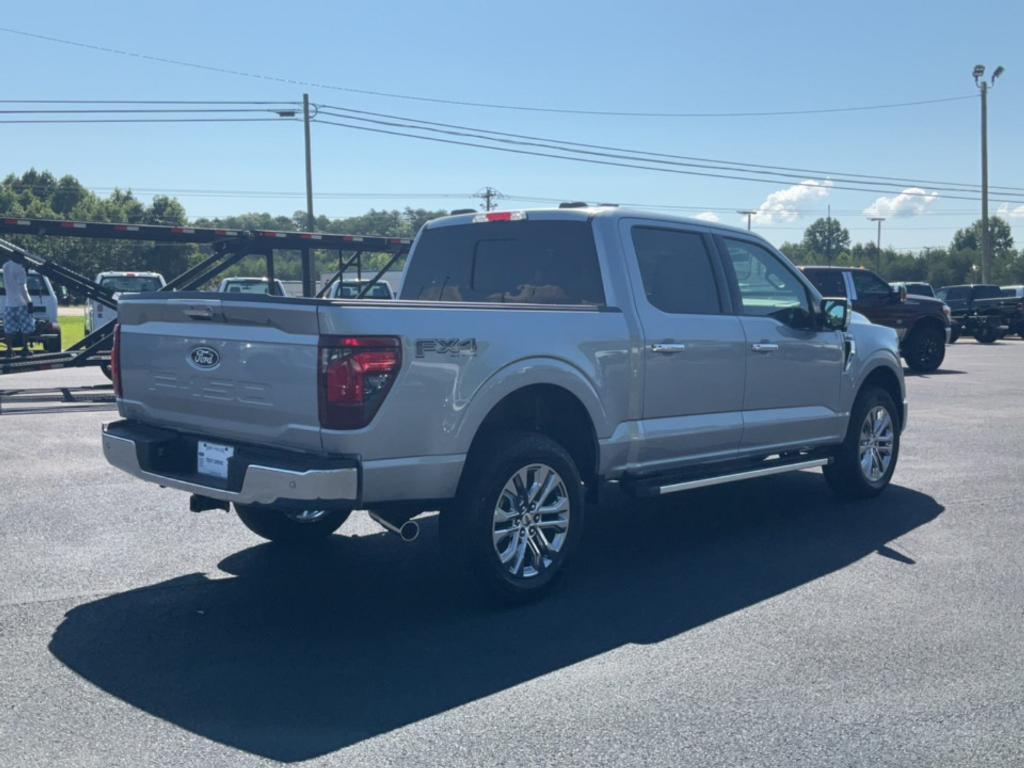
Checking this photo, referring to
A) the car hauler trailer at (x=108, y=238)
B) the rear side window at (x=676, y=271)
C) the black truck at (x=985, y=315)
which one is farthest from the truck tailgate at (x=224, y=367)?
the black truck at (x=985, y=315)

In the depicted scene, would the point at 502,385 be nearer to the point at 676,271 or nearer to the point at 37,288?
the point at 676,271

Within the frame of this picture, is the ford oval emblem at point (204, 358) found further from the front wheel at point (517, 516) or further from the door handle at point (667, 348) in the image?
the door handle at point (667, 348)

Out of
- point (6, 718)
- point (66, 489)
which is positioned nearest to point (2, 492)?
point (66, 489)

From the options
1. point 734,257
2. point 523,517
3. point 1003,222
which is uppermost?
point 1003,222

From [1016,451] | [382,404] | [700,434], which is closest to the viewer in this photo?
[382,404]

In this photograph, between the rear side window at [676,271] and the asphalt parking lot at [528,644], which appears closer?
the asphalt parking lot at [528,644]

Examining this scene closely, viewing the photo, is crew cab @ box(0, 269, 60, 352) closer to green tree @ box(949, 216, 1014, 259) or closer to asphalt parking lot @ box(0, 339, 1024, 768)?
asphalt parking lot @ box(0, 339, 1024, 768)

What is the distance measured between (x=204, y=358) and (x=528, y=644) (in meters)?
2.08

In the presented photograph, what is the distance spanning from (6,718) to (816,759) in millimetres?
2917

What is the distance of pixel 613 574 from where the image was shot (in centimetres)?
608

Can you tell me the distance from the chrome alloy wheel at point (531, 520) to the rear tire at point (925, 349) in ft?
55.3

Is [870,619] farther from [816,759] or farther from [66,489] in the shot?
[66,489]

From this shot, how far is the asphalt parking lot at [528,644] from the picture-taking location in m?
3.80

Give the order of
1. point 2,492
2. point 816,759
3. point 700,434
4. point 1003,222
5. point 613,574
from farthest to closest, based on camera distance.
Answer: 1. point 1003,222
2. point 2,492
3. point 700,434
4. point 613,574
5. point 816,759
